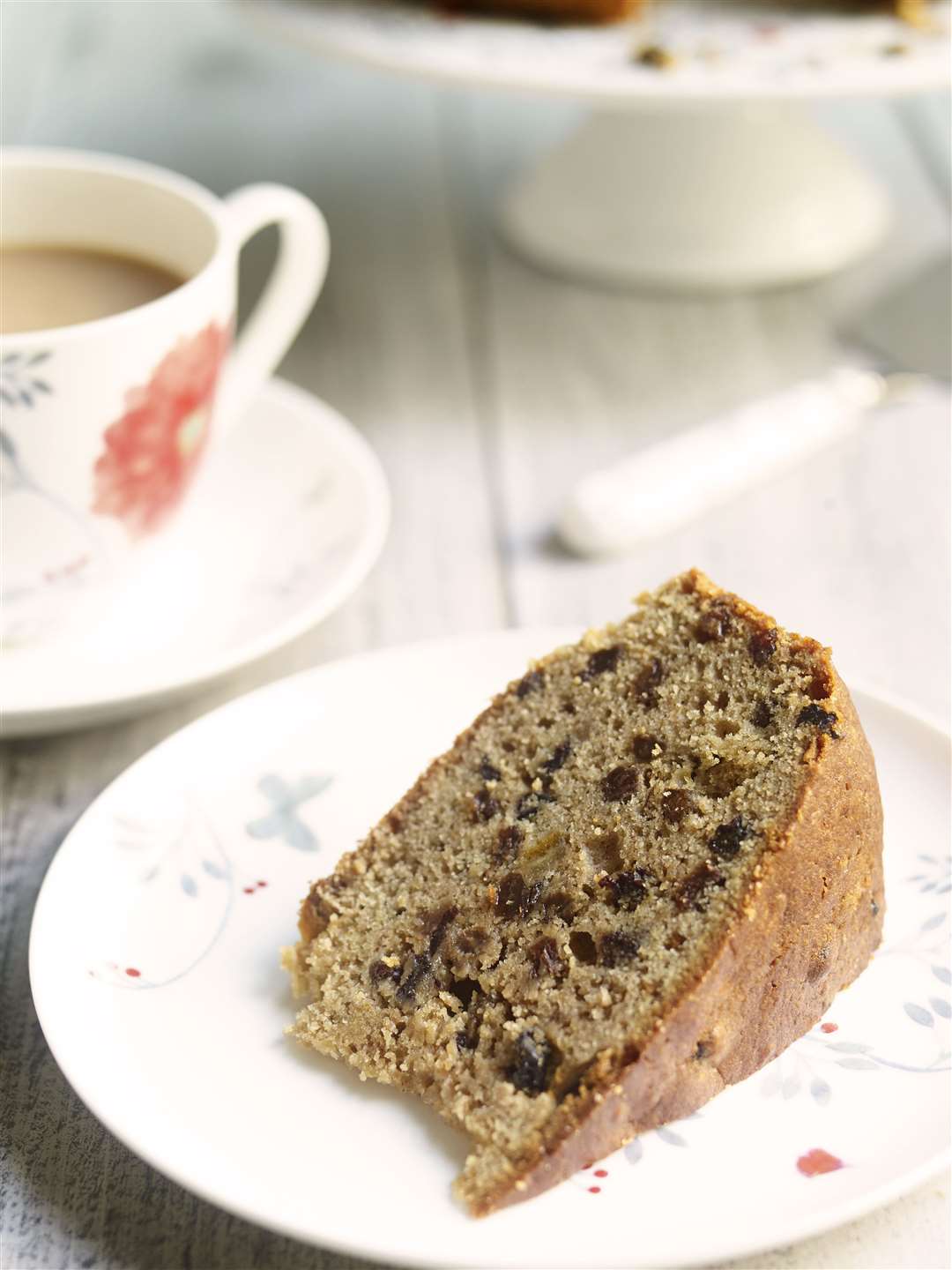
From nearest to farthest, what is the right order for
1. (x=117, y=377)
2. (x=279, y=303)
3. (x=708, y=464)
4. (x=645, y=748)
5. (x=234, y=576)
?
(x=645, y=748), (x=117, y=377), (x=234, y=576), (x=279, y=303), (x=708, y=464)

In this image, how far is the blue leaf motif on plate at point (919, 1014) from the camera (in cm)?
107

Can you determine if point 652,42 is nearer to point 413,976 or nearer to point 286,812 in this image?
point 286,812

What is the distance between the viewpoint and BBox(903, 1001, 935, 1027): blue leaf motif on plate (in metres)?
1.07

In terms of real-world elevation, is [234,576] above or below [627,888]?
below

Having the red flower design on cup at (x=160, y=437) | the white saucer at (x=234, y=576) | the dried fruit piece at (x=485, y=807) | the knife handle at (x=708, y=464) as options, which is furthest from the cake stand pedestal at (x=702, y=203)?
the dried fruit piece at (x=485, y=807)

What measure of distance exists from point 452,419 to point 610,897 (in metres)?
1.12

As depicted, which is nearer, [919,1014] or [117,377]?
[919,1014]

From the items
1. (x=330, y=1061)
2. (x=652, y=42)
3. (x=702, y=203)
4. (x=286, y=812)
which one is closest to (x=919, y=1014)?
(x=330, y=1061)

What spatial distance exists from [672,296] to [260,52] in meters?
1.36

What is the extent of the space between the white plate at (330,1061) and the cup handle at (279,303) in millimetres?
450

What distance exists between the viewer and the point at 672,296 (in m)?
2.33

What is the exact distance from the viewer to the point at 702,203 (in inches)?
89.0

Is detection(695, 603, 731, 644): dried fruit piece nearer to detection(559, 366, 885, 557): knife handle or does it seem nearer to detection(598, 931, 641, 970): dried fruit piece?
detection(598, 931, 641, 970): dried fruit piece

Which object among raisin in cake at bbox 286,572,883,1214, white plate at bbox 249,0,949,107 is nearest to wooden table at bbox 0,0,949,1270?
raisin in cake at bbox 286,572,883,1214
